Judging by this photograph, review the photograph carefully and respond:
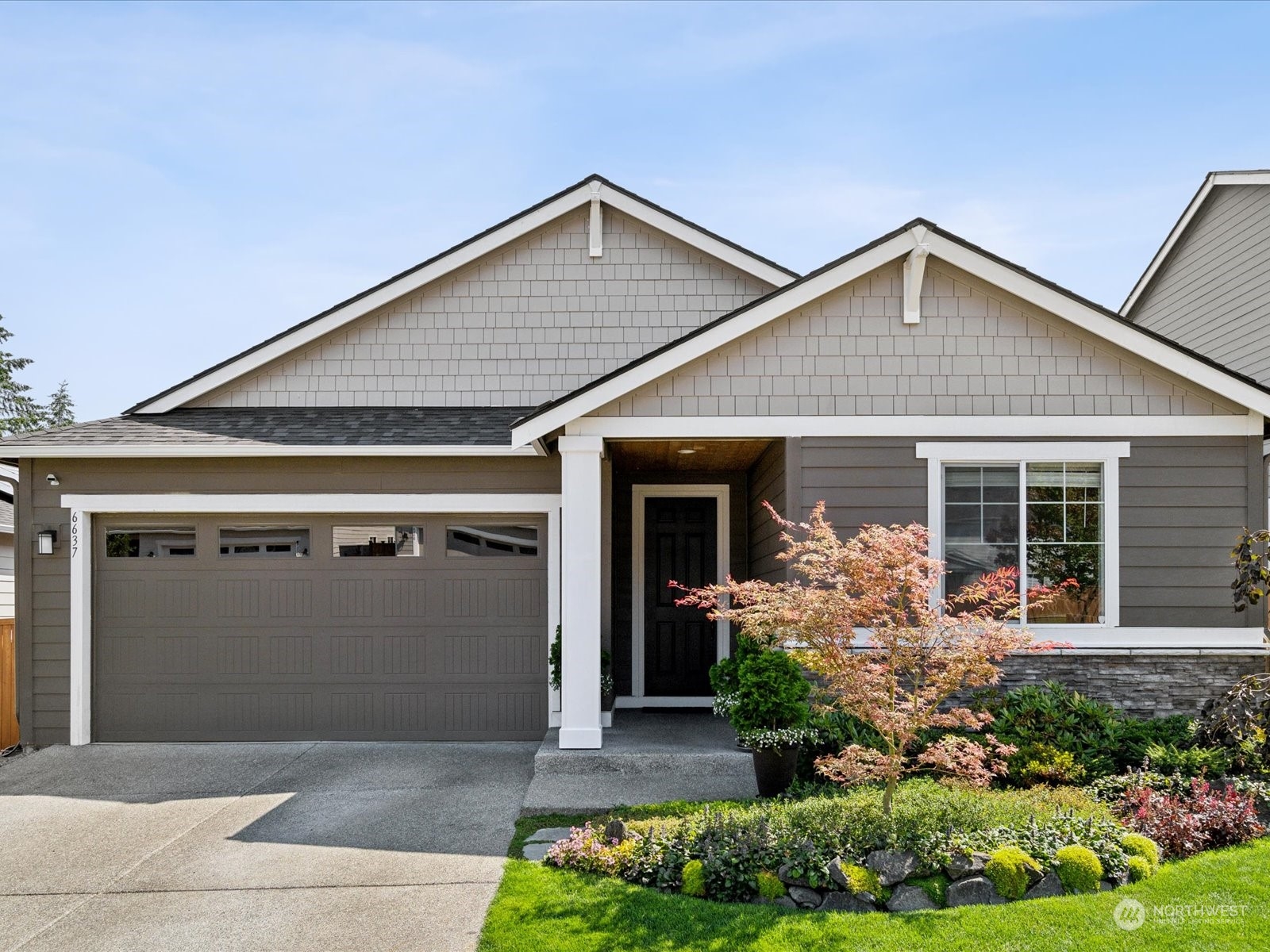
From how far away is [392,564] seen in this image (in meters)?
9.30

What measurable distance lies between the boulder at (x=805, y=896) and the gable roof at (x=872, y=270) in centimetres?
422

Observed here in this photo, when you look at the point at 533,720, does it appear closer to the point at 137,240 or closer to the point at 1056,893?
the point at 1056,893

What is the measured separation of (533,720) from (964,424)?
512 centimetres

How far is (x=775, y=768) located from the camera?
6801mm

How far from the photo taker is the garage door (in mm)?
9234

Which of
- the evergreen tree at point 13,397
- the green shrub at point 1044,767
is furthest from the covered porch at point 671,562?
the evergreen tree at point 13,397

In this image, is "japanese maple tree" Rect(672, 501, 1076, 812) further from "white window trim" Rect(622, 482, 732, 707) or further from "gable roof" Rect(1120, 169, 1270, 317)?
"gable roof" Rect(1120, 169, 1270, 317)

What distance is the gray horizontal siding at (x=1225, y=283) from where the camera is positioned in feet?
37.7

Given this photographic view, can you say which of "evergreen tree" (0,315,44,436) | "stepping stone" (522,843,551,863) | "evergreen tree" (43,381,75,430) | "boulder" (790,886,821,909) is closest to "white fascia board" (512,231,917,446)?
"stepping stone" (522,843,551,863)

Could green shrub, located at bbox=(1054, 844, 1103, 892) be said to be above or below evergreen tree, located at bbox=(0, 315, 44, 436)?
below

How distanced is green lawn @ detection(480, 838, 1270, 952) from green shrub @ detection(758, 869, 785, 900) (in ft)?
0.30

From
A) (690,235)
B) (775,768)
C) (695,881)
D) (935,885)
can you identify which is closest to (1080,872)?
(935,885)

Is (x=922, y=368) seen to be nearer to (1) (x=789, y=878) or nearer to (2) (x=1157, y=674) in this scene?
(2) (x=1157, y=674)
